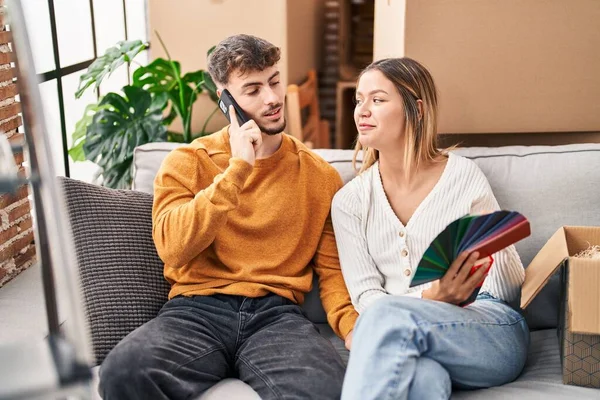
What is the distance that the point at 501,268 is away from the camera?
5.63ft

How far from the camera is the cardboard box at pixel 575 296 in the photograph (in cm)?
148

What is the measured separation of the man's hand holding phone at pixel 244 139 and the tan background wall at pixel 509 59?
0.65 metres

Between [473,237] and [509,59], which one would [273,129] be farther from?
[509,59]

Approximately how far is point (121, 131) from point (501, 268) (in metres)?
1.52

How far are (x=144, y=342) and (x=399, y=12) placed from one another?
1317 millimetres

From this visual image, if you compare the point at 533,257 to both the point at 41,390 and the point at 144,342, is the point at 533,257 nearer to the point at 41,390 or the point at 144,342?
the point at 144,342

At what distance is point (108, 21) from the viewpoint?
3.28 meters

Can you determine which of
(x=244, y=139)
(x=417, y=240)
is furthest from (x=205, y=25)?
(x=417, y=240)

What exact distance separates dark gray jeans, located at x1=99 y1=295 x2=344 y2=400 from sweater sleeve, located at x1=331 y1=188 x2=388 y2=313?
0.14 meters

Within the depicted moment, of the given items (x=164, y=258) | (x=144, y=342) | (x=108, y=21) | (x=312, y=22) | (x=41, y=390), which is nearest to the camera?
(x=41, y=390)

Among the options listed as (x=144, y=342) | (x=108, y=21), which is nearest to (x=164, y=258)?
(x=144, y=342)

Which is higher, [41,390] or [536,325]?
[41,390]

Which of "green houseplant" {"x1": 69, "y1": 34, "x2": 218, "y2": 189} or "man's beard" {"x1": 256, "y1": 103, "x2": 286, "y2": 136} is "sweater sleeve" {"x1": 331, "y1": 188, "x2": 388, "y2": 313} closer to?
"man's beard" {"x1": 256, "y1": 103, "x2": 286, "y2": 136}

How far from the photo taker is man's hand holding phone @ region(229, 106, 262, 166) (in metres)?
1.79
